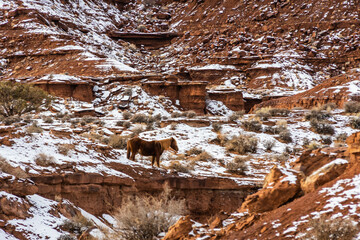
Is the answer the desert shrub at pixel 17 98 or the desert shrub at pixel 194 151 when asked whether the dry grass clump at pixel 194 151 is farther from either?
the desert shrub at pixel 17 98

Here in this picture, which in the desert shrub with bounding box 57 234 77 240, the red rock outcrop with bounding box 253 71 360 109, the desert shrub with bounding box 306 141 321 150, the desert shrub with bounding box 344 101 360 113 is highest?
the red rock outcrop with bounding box 253 71 360 109

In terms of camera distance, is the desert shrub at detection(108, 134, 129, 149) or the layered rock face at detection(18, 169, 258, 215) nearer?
the layered rock face at detection(18, 169, 258, 215)

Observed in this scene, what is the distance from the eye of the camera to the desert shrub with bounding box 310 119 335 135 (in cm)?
2232

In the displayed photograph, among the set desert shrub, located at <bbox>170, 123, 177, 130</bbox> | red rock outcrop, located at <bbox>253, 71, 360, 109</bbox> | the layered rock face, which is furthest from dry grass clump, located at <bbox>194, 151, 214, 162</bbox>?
red rock outcrop, located at <bbox>253, 71, 360, 109</bbox>

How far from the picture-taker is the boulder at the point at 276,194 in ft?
24.1

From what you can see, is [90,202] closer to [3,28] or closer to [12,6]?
[3,28]

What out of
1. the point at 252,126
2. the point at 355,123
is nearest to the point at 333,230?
the point at 252,126

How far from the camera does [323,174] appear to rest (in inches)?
285

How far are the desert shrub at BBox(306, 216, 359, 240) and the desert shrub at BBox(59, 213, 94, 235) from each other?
5.97 m

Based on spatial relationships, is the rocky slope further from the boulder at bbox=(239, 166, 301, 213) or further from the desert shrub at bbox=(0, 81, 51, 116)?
the desert shrub at bbox=(0, 81, 51, 116)

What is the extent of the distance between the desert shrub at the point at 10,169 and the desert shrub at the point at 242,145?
11.5m

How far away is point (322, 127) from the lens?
22719mm

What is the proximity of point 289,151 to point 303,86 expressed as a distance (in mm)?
29223

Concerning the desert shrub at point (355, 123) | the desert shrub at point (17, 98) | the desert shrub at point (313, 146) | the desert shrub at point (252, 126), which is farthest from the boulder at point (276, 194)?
the desert shrub at point (17, 98)
